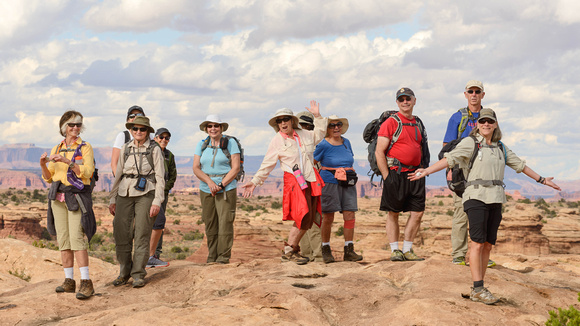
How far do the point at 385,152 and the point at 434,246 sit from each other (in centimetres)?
1734

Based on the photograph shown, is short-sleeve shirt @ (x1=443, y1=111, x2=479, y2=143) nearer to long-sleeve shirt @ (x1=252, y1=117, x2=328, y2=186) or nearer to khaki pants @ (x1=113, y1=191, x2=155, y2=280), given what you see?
long-sleeve shirt @ (x1=252, y1=117, x2=328, y2=186)

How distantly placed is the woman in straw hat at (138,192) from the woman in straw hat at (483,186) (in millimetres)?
3633

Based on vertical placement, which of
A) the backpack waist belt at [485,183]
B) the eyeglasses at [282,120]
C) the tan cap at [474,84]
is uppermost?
the tan cap at [474,84]

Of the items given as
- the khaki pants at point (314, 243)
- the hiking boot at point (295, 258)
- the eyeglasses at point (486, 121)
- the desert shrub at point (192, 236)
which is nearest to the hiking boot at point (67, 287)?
the hiking boot at point (295, 258)

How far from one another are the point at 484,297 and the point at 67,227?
523cm

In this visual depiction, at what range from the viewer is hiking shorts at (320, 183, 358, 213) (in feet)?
28.4

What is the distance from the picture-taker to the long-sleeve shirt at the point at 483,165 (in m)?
6.06

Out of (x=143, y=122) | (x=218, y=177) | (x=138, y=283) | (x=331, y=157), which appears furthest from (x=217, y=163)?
(x=138, y=283)

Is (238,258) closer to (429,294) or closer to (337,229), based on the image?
(429,294)

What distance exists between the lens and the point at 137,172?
7.65m

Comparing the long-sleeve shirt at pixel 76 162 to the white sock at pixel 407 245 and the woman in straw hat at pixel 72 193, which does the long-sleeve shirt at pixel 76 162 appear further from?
the white sock at pixel 407 245

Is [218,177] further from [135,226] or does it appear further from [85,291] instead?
[85,291]

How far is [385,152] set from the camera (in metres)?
8.05

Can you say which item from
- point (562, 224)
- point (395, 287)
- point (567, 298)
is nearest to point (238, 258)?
point (395, 287)
